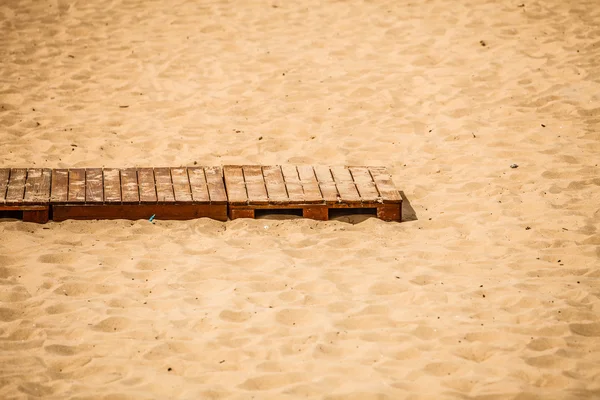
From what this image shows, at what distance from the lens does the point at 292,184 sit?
6.67m

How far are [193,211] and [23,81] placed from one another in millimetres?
3808

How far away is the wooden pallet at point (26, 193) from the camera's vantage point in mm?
6266

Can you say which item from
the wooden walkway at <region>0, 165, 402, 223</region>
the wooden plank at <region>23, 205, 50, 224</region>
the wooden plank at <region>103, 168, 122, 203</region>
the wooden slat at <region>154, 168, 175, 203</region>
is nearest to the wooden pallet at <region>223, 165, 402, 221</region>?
the wooden walkway at <region>0, 165, 402, 223</region>

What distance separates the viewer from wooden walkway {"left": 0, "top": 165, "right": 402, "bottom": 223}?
6352 mm

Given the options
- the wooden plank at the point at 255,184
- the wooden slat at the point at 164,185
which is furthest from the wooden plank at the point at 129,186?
the wooden plank at the point at 255,184

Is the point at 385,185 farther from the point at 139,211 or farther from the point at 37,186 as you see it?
the point at 37,186

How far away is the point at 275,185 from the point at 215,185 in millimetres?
525

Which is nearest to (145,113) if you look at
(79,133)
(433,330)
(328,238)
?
(79,133)

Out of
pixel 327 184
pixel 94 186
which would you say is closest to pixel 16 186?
pixel 94 186

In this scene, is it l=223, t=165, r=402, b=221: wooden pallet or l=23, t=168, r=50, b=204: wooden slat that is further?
l=223, t=165, r=402, b=221: wooden pallet

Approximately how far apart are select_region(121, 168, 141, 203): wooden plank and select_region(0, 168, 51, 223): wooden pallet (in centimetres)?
62

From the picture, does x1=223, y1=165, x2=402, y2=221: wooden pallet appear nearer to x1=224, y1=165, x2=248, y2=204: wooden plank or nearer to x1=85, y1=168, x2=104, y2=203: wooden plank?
x1=224, y1=165, x2=248, y2=204: wooden plank

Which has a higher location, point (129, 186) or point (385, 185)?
point (129, 186)

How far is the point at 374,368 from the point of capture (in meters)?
4.50
